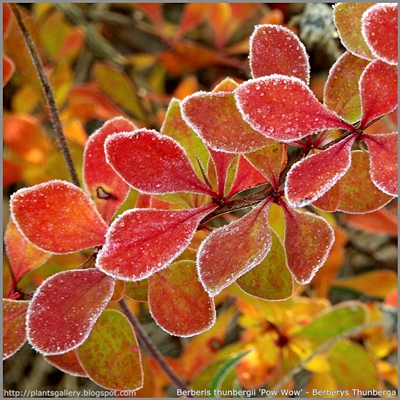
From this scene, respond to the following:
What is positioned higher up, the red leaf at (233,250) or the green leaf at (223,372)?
the red leaf at (233,250)

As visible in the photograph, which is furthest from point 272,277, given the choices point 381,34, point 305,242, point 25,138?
point 25,138

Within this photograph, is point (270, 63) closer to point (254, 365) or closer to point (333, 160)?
point (333, 160)

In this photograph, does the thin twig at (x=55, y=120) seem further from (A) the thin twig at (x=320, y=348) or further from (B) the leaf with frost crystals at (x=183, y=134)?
(A) the thin twig at (x=320, y=348)

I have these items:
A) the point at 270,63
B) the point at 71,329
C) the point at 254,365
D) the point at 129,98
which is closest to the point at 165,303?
the point at 71,329

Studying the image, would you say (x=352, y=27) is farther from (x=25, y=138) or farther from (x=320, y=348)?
(x=25, y=138)

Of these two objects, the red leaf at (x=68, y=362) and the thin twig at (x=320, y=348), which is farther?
the thin twig at (x=320, y=348)

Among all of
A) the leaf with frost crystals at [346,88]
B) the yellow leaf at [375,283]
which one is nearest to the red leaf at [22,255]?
the leaf with frost crystals at [346,88]

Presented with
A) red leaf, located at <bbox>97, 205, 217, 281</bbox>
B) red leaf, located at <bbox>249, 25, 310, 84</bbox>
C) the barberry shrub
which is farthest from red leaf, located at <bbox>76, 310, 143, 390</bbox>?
red leaf, located at <bbox>249, 25, 310, 84</bbox>
